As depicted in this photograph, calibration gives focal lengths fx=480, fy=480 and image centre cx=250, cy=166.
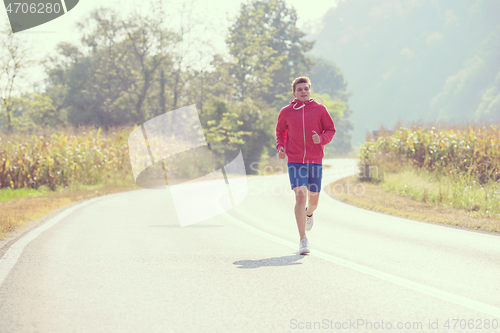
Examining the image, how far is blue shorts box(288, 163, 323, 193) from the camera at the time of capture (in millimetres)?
6133

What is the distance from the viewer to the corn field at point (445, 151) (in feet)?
53.4

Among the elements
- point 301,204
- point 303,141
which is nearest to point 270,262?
point 301,204

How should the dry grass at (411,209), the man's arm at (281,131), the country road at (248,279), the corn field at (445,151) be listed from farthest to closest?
1. the corn field at (445,151)
2. the dry grass at (411,209)
3. the man's arm at (281,131)
4. the country road at (248,279)

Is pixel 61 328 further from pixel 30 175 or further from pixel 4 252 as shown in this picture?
pixel 30 175

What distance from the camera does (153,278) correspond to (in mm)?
4902

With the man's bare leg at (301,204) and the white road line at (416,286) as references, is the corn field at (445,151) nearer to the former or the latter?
the man's bare leg at (301,204)

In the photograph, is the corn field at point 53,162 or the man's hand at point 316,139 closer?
the man's hand at point 316,139

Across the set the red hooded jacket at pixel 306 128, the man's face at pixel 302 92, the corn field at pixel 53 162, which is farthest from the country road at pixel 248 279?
the corn field at pixel 53 162

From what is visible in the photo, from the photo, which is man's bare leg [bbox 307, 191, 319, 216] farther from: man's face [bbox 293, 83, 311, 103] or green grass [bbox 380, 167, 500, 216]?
green grass [bbox 380, 167, 500, 216]

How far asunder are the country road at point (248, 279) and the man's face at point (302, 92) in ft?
6.54

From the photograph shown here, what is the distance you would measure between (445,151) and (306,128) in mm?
13775

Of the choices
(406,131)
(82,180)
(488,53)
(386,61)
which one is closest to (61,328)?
(82,180)

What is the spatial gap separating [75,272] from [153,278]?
0.94m

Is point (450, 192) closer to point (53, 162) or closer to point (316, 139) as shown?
→ point (316, 139)
